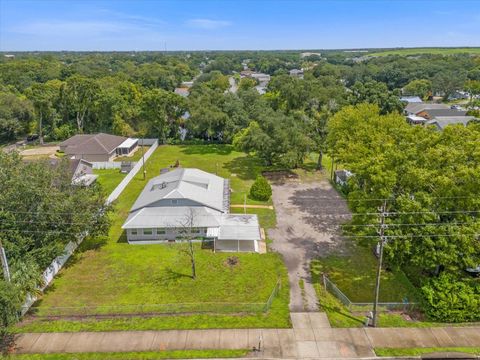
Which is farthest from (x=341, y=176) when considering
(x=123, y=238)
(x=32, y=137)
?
(x=32, y=137)

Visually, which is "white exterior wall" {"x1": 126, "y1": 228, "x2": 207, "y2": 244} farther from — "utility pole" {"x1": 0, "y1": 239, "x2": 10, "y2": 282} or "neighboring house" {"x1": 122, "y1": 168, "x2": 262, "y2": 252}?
"utility pole" {"x1": 0, "y1": 239, "x2": 10, "y2": 282}

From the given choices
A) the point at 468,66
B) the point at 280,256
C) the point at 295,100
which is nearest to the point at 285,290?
the point at 280,256

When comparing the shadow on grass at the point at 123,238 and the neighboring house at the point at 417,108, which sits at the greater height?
the neighboring house at the point at 417,108

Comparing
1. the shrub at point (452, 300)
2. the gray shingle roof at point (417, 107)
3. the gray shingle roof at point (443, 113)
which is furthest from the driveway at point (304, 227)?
the gray shingle roof at point (417, 107)

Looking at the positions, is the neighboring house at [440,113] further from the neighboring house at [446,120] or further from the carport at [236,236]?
the carport at [236,236]

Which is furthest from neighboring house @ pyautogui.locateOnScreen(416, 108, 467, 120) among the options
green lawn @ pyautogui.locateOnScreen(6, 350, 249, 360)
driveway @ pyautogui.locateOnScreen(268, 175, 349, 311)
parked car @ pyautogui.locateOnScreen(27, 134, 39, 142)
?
parked car @ pyautogui.locateOnScreen(27, 134, 39, 142)

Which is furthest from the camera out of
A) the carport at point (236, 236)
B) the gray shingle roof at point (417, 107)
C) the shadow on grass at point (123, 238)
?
the gray shingle roof at point (417, 107)
